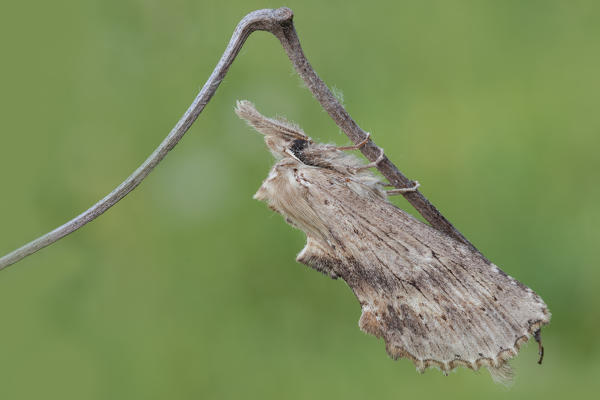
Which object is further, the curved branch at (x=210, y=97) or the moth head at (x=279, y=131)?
the moth head at (x=279, y=131)

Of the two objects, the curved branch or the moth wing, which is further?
the moth wing

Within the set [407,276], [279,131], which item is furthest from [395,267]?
[279,131]

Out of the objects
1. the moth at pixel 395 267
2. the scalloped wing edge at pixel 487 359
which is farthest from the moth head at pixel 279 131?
the scalloped wing edge at pixel 487 359

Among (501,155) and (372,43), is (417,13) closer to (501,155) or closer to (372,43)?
(372,43)

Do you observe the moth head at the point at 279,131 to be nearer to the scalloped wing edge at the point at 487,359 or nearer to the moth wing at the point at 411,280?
the moth wing at the point at 411,280

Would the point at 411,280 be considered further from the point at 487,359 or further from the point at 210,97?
the point at 210,97

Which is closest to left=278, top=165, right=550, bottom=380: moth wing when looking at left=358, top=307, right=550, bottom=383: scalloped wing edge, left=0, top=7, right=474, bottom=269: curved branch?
left=358, top=307, right=550, bottom=383: scalloped wing edge

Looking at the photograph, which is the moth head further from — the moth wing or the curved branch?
the curved branch

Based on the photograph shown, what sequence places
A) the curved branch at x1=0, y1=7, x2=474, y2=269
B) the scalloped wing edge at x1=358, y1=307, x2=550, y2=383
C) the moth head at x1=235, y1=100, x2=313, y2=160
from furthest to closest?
the moth head at x1=235, y1=100, x2=313, y2=160 < the scalloped wing edge at x1=358, y1=307, x2=550, y2=383 < the curved branch at x1=0, y1=7, x2=474, y2=269
